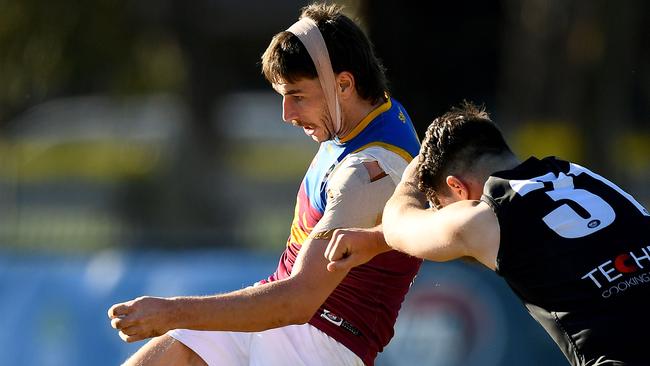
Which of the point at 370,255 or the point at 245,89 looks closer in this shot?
the point at 370,255

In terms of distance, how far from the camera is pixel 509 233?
3.47 meters

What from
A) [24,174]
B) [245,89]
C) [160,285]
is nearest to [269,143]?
[245,89]

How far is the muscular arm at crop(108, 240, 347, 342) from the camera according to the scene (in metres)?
3.79

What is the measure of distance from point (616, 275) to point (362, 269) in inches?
44.4

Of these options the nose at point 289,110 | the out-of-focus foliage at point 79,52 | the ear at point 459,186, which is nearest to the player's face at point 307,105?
the nose at point 289,110

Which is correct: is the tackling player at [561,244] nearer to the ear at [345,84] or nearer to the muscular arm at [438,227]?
the muscular arm at [438,227]

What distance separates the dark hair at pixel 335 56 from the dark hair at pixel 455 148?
2.06ft

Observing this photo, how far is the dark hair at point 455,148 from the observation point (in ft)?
12.2

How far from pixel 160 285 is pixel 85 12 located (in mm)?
8201

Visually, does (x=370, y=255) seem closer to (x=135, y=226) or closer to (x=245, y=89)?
(x=135, y=226)

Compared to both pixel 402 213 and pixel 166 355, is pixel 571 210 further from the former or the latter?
pixel 166 355

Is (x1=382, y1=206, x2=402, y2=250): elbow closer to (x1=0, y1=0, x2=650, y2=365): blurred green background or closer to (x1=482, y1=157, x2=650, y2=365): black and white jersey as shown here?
(x1=482, y1=157, x2=650, y2=365): black and white jersey

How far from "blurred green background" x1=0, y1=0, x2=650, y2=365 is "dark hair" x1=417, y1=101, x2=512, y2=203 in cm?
629

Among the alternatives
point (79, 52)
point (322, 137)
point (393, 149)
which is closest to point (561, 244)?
point (393, 149)
